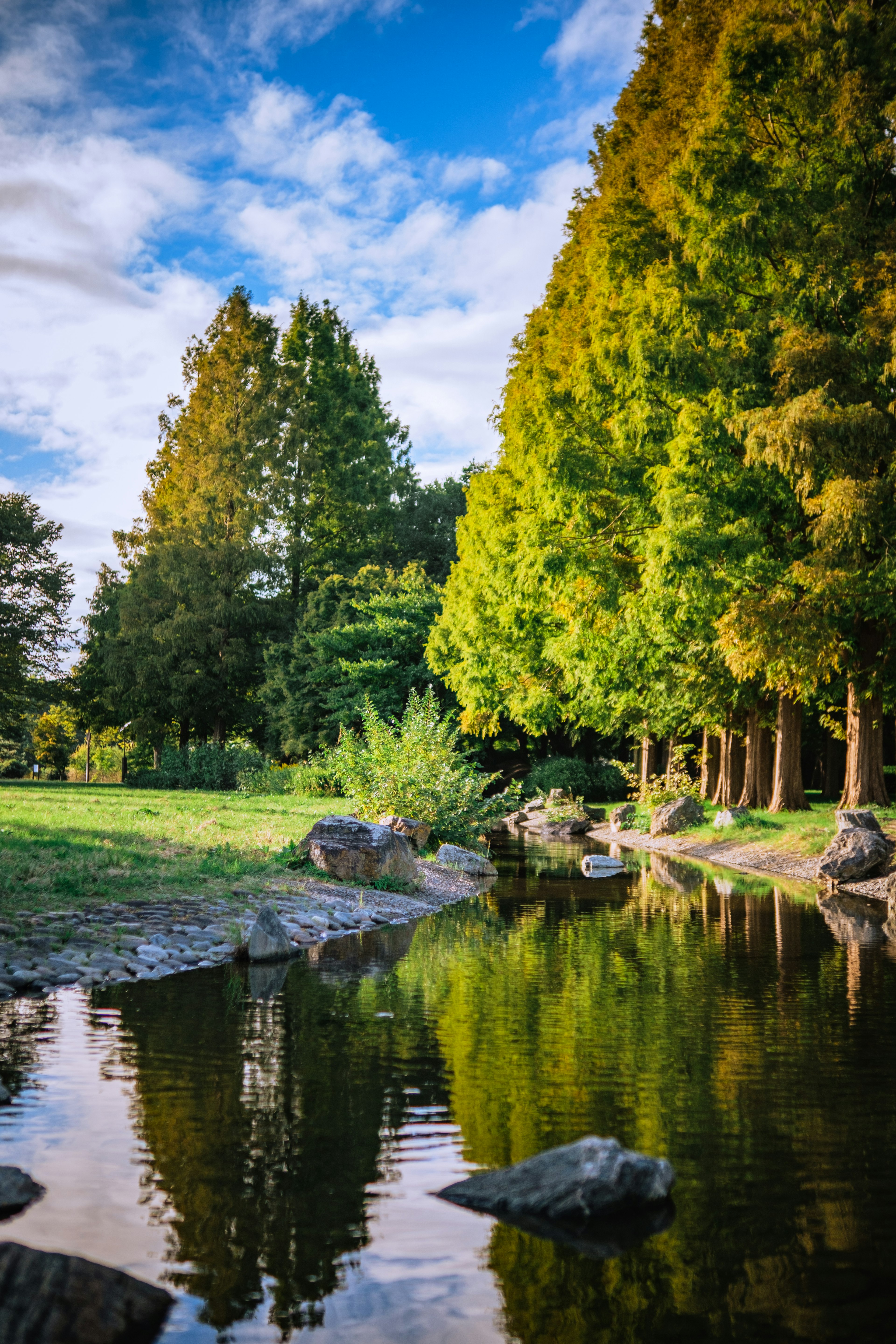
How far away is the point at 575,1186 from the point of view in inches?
143

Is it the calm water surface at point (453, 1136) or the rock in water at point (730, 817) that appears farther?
the rock in water at point (730, 817)

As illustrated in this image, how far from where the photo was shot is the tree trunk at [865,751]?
59.0ft

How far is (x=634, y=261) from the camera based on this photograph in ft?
64.8

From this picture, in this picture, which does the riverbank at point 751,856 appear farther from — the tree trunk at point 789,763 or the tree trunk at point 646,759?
the tree trunk at point 646,759

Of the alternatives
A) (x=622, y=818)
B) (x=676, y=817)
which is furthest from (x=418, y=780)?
(x=622, y=818)

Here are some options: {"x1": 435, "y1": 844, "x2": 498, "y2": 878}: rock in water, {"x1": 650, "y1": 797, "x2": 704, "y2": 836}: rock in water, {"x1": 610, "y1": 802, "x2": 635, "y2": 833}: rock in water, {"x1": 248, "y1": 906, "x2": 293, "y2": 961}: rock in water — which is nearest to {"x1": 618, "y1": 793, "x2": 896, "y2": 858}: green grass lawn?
{"x1": 650, "y1": 797, "x2": 704, "y2": 836}: rock in water

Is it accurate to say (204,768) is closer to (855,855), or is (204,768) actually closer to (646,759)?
(646,759)

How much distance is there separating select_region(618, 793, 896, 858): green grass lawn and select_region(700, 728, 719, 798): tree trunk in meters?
4.99

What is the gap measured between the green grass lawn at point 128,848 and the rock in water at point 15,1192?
205 inches

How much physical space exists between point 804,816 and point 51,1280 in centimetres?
1865

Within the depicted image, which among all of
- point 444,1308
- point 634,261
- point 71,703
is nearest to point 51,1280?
point 444,1308

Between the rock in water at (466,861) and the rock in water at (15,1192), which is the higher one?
the rock in water at (15,1192)

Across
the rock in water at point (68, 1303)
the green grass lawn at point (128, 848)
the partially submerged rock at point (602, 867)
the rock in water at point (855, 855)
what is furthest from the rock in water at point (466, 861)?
the rock in water at point (68, 1303)

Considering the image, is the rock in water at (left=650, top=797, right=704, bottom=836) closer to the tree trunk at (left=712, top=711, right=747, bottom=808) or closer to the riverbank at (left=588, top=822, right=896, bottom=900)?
the riverbank at (left=588, top=822, right=896, bottom=900)
